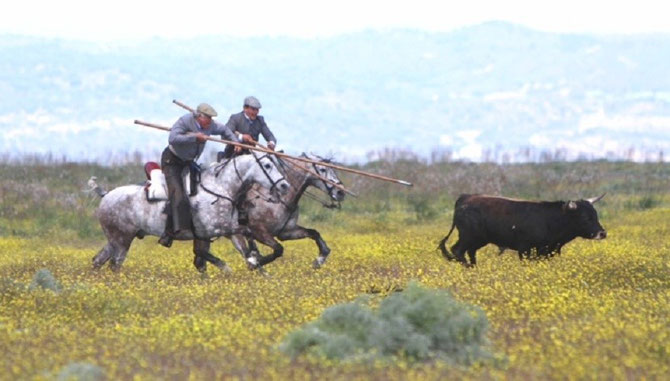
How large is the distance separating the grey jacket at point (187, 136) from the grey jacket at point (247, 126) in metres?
1.58

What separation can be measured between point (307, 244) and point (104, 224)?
875 centimetres

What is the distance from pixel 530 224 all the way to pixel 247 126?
455cm

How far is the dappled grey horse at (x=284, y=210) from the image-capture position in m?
19.6

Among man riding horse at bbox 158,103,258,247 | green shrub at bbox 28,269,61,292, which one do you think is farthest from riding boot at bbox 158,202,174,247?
green shrub at bbox 28,269,61,292

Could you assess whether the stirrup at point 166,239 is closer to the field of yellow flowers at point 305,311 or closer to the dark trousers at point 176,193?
the dark trousers at point 176,193

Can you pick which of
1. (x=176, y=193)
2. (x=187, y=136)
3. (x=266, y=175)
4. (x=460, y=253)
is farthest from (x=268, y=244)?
(x=460, y=253)

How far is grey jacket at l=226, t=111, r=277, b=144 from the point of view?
20812mm

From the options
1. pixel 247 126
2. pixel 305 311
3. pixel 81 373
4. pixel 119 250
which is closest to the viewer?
pixel 81 373

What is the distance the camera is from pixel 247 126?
20922mm

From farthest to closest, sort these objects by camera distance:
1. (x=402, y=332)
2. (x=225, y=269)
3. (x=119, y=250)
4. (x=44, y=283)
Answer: (x=119, y=250) → (x=225, y=269) → (x=44, y=283) → (x=402, y=332)

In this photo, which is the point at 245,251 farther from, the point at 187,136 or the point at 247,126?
the point at 247,126

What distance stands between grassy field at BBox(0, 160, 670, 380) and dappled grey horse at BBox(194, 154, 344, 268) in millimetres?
444

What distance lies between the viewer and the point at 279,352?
11.7 meters

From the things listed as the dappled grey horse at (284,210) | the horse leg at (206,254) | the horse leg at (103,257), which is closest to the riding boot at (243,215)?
the dappled grey horse at (284,210)
